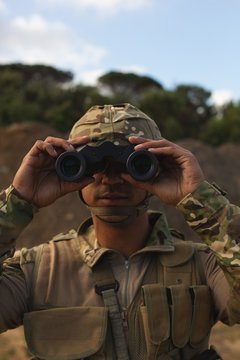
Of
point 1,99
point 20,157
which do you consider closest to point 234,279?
point 20,157

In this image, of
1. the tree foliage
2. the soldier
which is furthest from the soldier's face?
the tree foliage

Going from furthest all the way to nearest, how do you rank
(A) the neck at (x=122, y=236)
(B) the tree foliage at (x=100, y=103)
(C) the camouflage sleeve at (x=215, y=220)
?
1. (B) the tree foliage at (x=100, y=103)
2. (A) the neck at (x=122, y=236)
3. (C) the camouflage sleeve at (x=215, y=220)

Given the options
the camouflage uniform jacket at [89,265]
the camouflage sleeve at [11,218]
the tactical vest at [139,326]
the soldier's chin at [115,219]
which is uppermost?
the camouflage sleeve at [11,218]

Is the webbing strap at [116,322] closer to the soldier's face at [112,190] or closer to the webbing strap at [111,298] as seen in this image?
the webbing strap at [111,298]

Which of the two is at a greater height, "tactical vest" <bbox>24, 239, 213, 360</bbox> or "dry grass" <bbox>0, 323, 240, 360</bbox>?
"tactical vest" <bbox>24, 239, 213, 360</bbox>

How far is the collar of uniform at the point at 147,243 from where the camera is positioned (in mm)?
2289

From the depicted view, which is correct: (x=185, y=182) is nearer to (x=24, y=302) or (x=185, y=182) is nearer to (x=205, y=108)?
(x=24, y=302)

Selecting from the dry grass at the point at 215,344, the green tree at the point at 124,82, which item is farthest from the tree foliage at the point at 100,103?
the dry grass at the point at 215,344

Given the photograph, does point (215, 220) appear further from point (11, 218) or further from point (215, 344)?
point (215, 344)

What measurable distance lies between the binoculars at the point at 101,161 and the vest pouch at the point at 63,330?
1.59 ft

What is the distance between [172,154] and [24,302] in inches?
29.6

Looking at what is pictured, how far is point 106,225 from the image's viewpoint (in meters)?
2.33

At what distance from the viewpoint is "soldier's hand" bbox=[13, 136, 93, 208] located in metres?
2.20

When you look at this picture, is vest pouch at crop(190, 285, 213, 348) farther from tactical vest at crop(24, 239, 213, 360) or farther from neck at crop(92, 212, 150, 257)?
neck at crop(92, 212, 150, 257)
